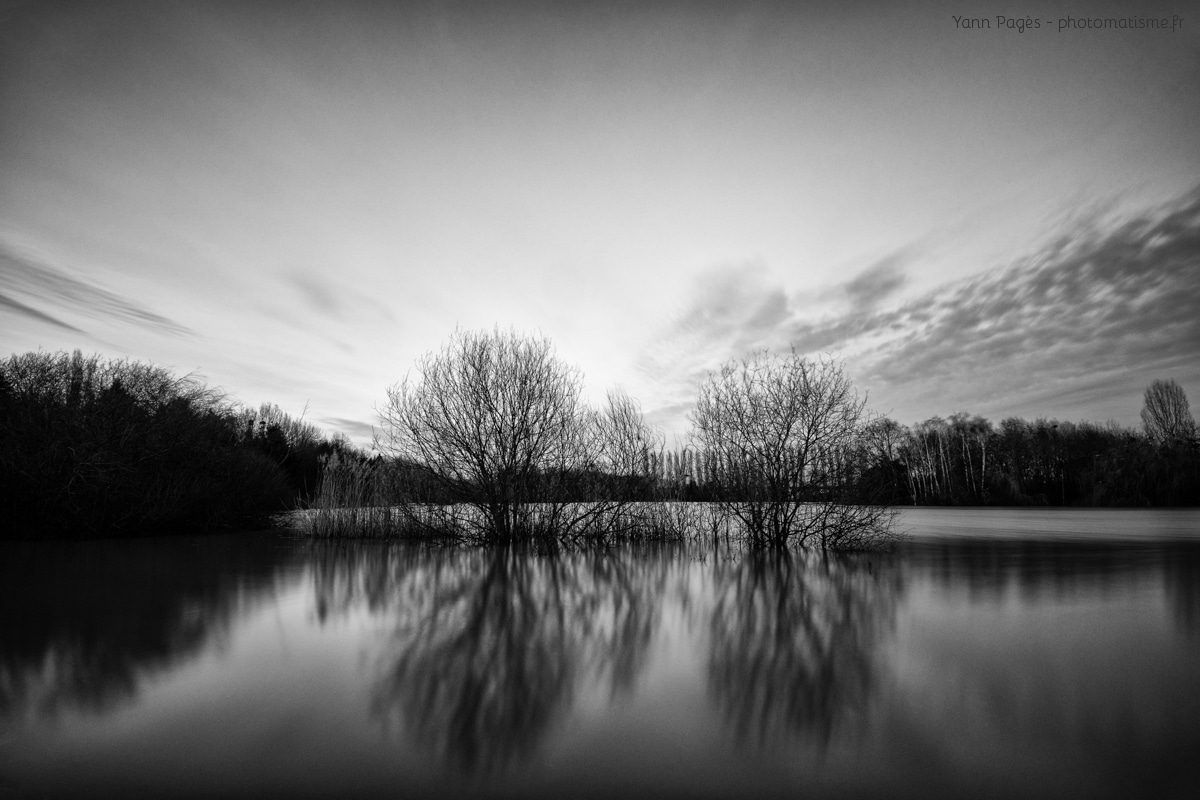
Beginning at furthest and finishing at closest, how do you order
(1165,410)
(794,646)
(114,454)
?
(1165,410) → (114,454) → (794,646)

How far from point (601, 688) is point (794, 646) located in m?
2.20

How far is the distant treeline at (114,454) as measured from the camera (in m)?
17.2

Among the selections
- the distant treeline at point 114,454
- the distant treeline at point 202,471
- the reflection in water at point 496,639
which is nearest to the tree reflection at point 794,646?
the reflection in water at point 496,639

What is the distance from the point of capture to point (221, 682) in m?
4.49

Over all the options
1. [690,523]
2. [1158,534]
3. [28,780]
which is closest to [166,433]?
[690,523]

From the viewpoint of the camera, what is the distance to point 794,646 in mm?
5512

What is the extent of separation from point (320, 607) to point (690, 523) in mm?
9806

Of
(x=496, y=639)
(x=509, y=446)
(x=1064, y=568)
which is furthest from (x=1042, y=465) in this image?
(x=496, y=639)

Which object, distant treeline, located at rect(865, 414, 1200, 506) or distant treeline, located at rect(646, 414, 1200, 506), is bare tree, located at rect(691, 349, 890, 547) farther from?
distant treeline, located at rect(865, 414, 1200, 506)

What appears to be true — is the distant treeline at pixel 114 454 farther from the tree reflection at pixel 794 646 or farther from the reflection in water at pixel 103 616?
the tree reflection at pixel 794 646

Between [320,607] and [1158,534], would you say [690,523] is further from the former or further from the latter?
[1158,534]

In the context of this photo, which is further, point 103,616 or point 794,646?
point 103,616

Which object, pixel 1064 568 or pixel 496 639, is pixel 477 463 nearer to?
pixel 496 639

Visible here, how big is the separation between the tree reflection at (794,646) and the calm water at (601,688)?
0.04 metres
